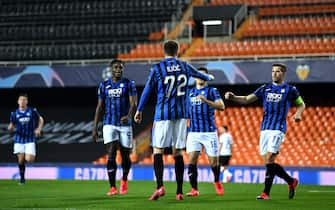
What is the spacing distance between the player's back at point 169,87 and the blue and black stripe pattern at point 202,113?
2067 millimetres

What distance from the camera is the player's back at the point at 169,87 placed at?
9258 millimetres

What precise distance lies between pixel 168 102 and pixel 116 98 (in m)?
1.94

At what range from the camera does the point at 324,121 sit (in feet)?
77.8

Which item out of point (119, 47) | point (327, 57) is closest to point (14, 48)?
point (119, 47)

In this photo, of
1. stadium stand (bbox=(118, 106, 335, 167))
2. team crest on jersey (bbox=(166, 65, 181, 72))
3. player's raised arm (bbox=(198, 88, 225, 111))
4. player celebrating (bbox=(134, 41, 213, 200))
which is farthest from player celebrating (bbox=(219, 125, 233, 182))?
team crest on jersey (bbox=(166, 65, 181, 72))

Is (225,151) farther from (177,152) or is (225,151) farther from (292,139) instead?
(177,152)

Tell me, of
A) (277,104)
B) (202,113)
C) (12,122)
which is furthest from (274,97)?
(12,122)

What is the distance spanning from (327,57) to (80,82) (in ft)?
28.2

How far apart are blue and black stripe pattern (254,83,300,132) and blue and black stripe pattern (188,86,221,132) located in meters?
1.29

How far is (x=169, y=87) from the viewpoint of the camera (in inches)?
366

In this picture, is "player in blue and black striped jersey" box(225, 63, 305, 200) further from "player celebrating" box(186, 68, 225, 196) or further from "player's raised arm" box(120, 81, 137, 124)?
"player's raised arm" box(120, 81, 137, 124)

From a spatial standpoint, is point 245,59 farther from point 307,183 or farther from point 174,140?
point 174,140

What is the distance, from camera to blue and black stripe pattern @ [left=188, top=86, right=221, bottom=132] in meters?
11.4

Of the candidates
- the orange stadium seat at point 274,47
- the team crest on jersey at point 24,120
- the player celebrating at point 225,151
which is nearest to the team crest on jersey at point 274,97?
the team crest on jersey at point 24,120
